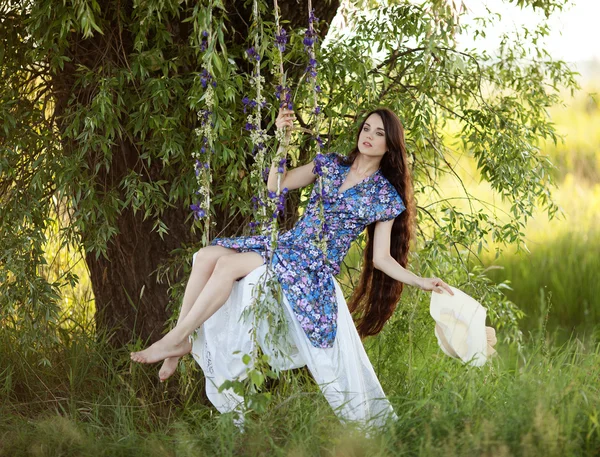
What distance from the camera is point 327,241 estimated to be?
3477mm

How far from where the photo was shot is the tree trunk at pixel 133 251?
380 centimetres

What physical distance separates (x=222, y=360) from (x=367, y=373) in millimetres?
593

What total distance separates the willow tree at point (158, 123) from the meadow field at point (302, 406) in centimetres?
29

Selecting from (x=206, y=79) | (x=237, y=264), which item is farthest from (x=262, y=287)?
(x=206, y=79)

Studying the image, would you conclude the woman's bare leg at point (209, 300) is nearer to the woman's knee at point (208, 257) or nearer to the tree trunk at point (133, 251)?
the woman's knee at point (208, 257)

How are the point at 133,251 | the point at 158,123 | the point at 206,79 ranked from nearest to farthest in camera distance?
the point at 206,79 → the point at 158,123 → the point at 133,251

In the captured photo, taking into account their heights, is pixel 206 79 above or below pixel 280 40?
below

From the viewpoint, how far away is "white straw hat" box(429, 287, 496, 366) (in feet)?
10.6

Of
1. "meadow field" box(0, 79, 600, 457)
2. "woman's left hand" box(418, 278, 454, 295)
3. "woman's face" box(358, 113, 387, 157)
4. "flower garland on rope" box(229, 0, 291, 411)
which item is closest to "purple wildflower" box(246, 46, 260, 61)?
"flower garland on rope" box(229, 0, 291, 411)

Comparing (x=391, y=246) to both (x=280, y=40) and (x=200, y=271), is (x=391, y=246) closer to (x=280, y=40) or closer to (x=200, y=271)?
(x=200, y=271)

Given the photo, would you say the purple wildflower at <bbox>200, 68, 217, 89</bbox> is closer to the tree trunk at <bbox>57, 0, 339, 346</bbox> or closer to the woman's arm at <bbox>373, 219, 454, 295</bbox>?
the tree trunk at <bbox>57, 0, 339, 346</bbox>

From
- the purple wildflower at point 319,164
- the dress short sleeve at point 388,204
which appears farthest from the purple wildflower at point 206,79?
the dress short sleeve at point 388,204

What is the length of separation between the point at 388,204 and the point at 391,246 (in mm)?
236

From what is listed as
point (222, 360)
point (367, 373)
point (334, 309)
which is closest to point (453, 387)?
point (367, 373)
